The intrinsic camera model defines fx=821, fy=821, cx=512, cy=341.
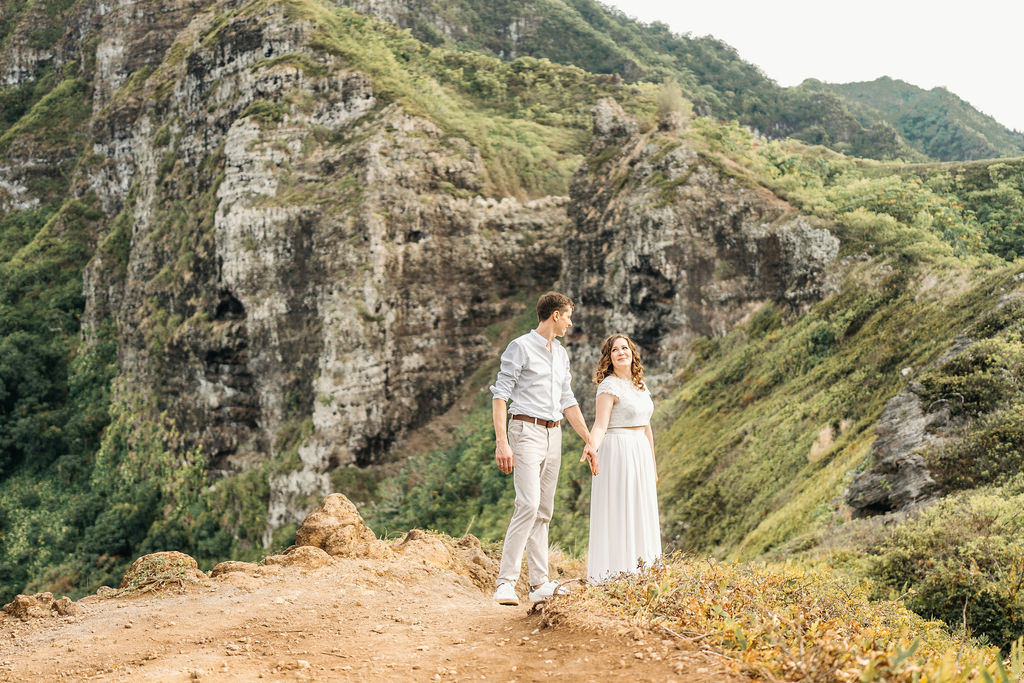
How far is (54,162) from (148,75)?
31.6 feet

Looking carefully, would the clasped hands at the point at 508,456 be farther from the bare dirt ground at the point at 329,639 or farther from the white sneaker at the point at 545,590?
the bare dirt ground at the point at 329,639

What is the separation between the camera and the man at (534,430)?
20.0 feet

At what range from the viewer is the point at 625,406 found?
628 centimetres

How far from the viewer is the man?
610cm

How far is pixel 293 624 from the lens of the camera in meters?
6.15

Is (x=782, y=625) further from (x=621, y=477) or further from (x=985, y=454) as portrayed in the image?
(x=985, y=454)

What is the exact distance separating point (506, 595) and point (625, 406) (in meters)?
1.74

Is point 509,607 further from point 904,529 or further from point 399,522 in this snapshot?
point 399,522

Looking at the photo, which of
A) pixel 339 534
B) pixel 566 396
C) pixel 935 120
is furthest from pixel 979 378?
pixel 935 120

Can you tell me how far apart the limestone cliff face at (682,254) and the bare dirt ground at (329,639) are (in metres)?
11.7

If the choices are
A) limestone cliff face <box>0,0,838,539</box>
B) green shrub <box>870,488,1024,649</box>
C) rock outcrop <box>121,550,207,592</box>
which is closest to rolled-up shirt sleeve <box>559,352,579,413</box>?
green shrub <box>870,488,1024,649</box>

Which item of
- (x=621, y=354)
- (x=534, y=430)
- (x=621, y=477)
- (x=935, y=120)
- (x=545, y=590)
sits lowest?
(x=545, y=590)

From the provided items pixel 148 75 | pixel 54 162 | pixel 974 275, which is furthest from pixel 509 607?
pixel 54 162

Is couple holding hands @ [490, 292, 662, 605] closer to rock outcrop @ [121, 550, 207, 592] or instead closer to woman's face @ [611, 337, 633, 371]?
woman's face @ [611, 337, 633, 371]
